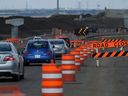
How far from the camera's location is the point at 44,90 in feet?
50.5

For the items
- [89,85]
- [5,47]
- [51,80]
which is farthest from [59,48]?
[51,80]

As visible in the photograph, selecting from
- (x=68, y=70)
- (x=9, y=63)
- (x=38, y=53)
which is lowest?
(x=38, y=53)

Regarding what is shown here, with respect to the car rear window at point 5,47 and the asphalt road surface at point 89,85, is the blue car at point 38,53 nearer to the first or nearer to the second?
the asphalt road surface at point 89,85

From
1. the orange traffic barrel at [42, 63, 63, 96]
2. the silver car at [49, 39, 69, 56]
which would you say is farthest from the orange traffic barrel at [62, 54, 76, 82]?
the silver car at [49, 39, 69, 56]

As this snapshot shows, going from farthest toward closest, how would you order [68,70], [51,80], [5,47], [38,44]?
[38,44] → [5,47] → [68,70] → [51,80]

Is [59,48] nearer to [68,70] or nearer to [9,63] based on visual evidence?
[68,70]

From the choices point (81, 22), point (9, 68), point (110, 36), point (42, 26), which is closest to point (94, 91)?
point (9, 68)

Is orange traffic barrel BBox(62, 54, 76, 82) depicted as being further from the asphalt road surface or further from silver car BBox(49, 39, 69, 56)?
silver car BBox(49, 39, 69, 56)

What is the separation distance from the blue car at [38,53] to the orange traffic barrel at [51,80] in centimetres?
2343

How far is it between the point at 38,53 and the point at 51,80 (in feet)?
78.8

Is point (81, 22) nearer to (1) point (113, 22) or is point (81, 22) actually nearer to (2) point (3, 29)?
(1) point (113, 22)

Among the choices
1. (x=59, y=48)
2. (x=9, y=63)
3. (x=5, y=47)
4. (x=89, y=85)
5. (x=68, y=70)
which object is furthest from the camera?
(x=59, y=48)

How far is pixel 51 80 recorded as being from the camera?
1568 cm

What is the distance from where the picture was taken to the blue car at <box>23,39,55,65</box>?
39.3 m
